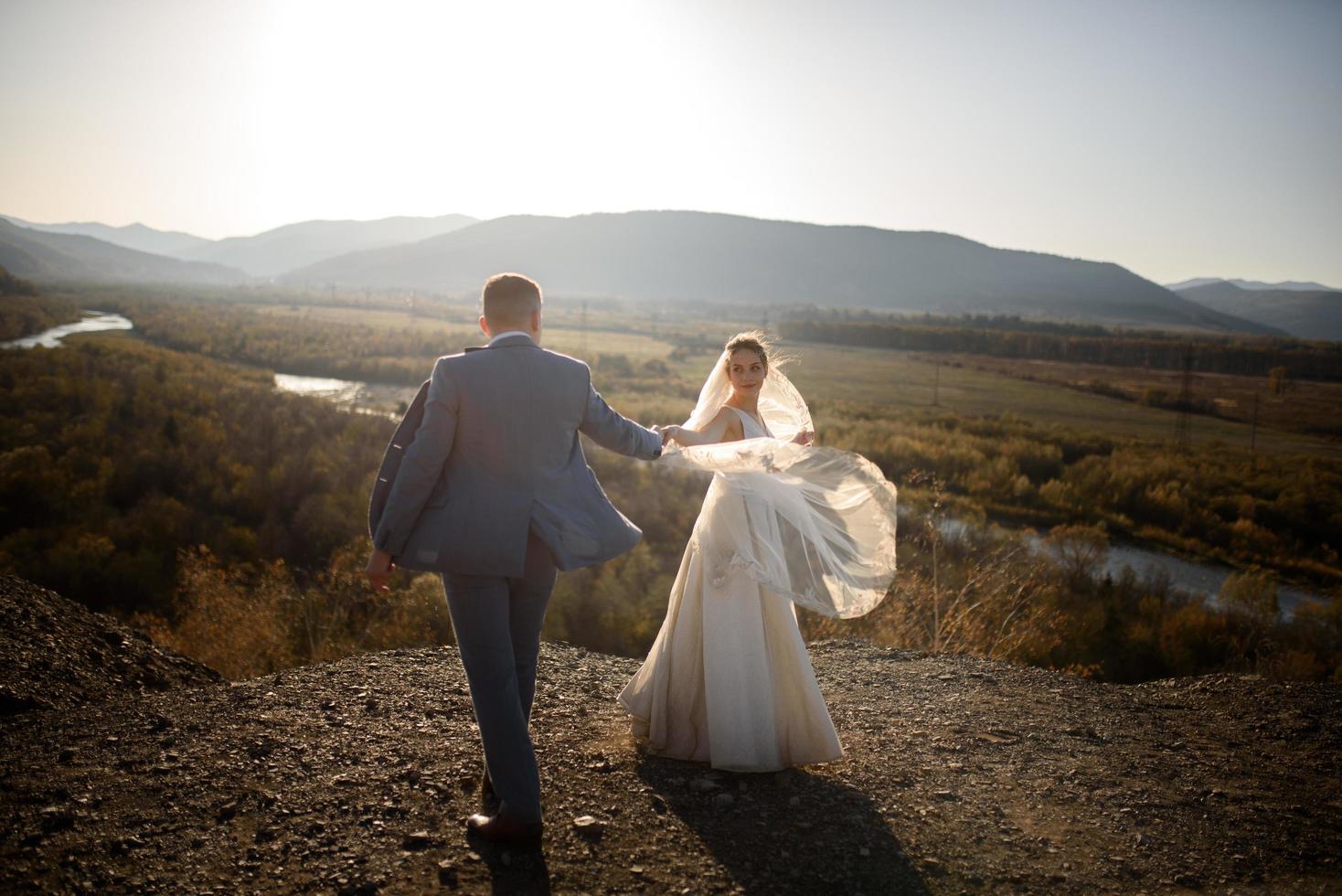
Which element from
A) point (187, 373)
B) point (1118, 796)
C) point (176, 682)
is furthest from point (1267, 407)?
point (187, 373)

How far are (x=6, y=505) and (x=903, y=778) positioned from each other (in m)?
21.1

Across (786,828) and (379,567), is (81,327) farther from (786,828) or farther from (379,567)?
Result: (786,828)

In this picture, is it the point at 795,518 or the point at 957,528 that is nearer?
the point at 795,518

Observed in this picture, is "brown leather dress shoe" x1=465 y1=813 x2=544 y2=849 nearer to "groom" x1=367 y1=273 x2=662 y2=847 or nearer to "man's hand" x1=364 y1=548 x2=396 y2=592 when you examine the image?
"groom" x1=367 y1=273 x2=662 y2=847

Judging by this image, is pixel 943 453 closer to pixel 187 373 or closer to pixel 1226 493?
pixel 1226 493

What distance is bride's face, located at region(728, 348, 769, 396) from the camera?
14.9ft

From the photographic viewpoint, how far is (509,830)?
345 cm

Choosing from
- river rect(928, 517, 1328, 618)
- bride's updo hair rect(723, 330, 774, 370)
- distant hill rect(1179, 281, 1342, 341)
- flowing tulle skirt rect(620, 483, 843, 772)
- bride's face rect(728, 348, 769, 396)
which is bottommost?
river rect(928, 517, 1328, 618)

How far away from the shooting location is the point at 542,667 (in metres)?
6.33

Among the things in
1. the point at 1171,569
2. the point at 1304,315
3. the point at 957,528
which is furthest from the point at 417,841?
the point at 1304,315

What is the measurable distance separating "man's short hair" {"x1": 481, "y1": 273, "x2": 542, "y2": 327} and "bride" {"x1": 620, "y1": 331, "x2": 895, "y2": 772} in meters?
1.28

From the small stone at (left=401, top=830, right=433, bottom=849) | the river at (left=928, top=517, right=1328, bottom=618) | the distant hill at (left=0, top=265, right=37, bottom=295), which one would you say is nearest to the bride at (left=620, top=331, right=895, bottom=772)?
the small stone at (left=401, top=830, right=433, bottom=849)

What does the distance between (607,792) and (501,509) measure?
1.79m

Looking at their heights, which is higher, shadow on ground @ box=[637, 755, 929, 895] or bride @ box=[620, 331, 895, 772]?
bride @ box=[620, 331, 895, 772]
